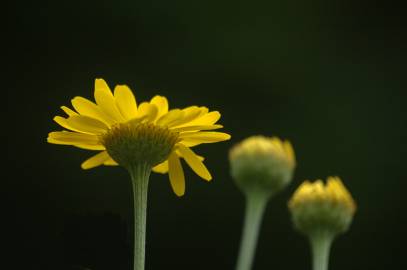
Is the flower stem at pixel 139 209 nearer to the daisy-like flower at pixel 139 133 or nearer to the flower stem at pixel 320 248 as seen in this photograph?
the daisy-like flower at pixel 139 133

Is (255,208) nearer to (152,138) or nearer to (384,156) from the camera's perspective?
(152,138)

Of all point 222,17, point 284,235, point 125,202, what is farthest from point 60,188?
point 222,17

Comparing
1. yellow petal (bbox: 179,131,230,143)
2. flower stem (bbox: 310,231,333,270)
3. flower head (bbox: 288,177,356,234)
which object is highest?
yellow petal (bbox: 179,131,230,143)

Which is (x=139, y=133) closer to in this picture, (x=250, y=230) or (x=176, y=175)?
(x=176, y=175)

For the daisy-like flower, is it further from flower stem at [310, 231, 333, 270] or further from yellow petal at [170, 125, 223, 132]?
flower stem at [310, 231, 333, 270]

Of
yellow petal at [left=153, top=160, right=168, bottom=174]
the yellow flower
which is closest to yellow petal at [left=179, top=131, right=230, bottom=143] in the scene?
the yellow flower
